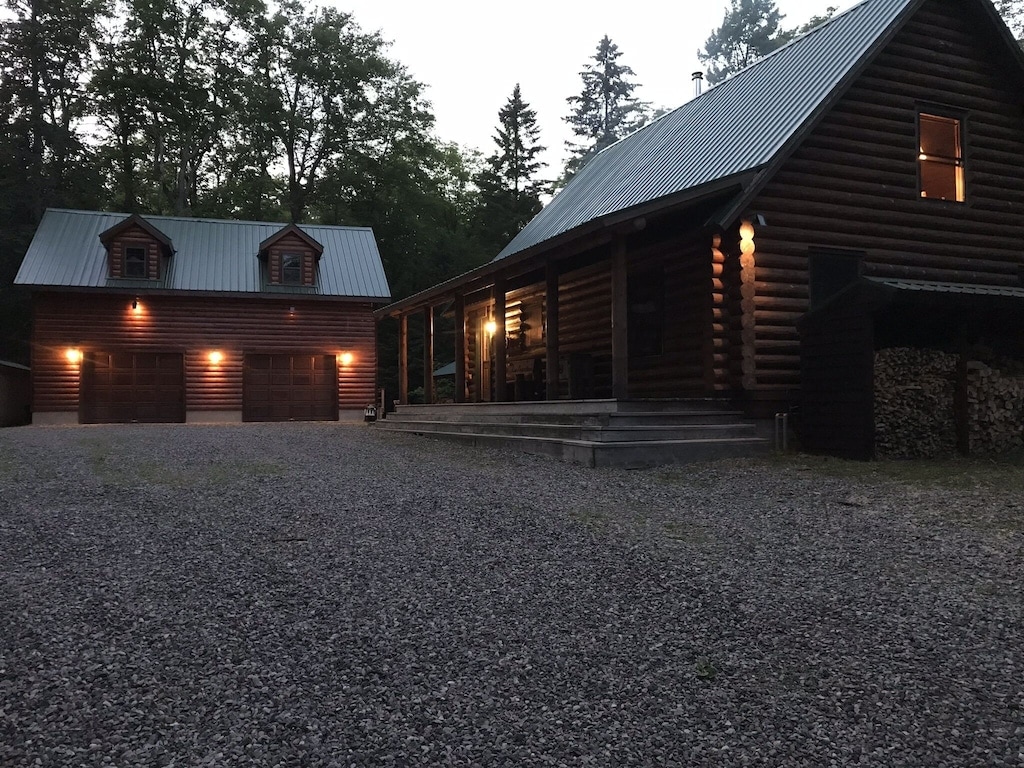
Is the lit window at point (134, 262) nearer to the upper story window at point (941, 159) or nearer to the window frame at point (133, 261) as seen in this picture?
the window frame at point (133, 261)

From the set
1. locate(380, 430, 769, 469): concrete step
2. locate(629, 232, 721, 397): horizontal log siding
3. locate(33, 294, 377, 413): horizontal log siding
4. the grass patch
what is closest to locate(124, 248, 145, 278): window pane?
locate(33, 294, 377, 413): horizontal log siding

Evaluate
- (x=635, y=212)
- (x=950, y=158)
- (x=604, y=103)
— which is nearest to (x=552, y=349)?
(x=635, y=212)

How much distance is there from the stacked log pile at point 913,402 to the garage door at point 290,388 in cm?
1789

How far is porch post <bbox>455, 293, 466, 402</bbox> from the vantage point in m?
17.4

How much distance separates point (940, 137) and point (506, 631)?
13.4m

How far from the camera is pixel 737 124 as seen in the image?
14062mm

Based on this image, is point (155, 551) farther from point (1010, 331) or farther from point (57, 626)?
point (1010, 331)

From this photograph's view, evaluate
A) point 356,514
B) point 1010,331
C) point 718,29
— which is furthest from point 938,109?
point 718,29

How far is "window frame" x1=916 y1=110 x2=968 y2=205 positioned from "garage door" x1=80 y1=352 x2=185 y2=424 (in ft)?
66.6

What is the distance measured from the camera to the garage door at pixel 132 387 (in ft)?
75.2

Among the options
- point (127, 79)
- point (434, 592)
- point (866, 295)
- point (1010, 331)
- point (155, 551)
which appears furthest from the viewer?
point (127, 79)

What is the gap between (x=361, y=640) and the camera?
11.9 ft

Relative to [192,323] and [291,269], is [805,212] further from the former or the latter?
[192,323]

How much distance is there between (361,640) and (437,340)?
34115 mm
